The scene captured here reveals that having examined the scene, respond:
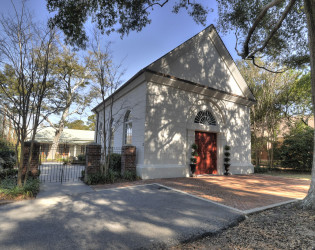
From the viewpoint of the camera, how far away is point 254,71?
1703 cm

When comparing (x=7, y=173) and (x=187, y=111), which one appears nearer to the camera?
(x=7, y=173)

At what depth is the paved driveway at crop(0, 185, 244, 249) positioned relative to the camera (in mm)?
3094

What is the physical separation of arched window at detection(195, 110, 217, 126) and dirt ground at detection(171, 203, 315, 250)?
720 cm

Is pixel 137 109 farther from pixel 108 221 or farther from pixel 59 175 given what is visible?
pixel 108 221

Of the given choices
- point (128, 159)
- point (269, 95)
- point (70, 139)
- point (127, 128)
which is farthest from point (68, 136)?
point (269, 95)

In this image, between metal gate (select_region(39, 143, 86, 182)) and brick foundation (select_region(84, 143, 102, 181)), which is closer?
brick foundation (select_region(84, 143, 102, 181))

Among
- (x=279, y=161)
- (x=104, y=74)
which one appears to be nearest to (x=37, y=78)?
(x=104, y=74)

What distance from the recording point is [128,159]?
8828 millimetres

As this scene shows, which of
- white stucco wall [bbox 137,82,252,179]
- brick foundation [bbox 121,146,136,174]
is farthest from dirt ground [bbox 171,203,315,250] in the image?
brick foundation [bbox 121,146,136,174]

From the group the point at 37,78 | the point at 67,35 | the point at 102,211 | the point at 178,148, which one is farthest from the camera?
the point at 178,148

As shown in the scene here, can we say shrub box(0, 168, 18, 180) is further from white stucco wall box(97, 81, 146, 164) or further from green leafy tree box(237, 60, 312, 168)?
green leafy tree box(237, 60, 312, 168)

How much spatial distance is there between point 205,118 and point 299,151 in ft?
32.7

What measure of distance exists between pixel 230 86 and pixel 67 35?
1009 centimetres

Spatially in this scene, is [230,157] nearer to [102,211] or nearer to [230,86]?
[230,86]
